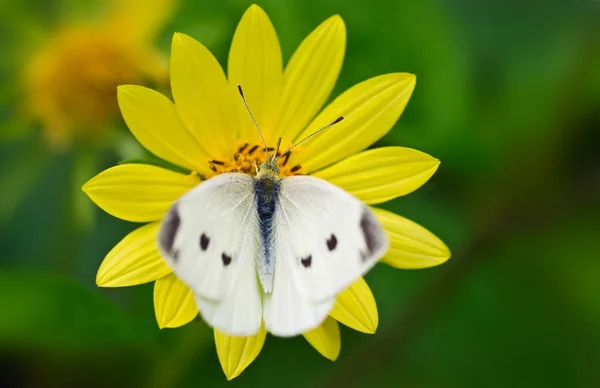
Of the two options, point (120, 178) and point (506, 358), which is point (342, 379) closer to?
point (506, 358)

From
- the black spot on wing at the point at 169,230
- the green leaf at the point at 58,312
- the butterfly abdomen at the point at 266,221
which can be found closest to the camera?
the black spot on wing at the point at 169,230

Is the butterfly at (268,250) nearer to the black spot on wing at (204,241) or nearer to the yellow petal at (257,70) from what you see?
the black spot on wing at (204,241)

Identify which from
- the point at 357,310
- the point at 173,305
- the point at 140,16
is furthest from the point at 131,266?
the point at 140,16

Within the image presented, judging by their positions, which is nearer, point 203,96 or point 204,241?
point 204,241

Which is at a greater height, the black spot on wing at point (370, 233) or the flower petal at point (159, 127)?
the flower petal at point (159, 127)

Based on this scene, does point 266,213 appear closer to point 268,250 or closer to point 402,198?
point 268,250

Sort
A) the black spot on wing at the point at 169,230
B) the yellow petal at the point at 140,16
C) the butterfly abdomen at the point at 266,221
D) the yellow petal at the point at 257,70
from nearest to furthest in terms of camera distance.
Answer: the black spot on wing at the point at 169,230 → the butterfly abdomen at the point at 266,221 → the yellow petal at the point at 257,70 → the yellow petal at the point at 140,16

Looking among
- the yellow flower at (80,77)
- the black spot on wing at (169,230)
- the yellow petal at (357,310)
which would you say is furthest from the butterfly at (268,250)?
the yellow flower at (80,77)
